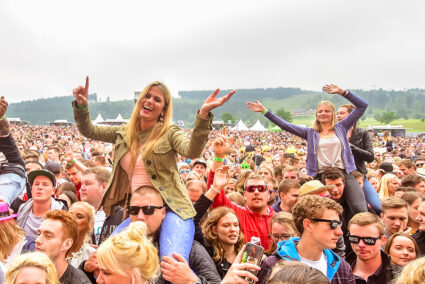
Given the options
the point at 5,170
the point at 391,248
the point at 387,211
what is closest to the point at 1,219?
the point at 5,170

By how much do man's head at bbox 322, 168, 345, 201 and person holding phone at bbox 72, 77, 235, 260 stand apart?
1.96 meters

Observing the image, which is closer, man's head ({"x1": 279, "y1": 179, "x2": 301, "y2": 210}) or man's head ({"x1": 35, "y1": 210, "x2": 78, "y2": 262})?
man's head ({"x1": 35, "y1": 210, "x2": 78, "y2": 262})

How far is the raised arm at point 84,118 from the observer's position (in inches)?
123

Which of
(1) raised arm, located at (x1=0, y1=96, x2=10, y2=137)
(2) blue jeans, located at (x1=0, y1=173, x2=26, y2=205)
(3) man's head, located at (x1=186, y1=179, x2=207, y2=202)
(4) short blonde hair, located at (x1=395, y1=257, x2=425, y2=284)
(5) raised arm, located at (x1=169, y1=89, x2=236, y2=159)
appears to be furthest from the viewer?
(3) man's head, located at (x1=186, y1=179, x2=207, y2=202)

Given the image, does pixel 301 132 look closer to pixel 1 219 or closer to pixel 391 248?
pixel 391 248

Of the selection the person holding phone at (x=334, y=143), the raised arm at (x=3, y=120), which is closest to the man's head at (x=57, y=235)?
the raised arm at (x=3, y=120)

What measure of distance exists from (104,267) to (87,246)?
1261 mm

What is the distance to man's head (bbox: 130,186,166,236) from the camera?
286 centimetres

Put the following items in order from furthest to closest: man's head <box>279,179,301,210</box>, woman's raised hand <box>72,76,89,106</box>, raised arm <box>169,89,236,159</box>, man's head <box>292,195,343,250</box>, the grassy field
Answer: the grassy field → man's head <box>279,179,301,210</box> → woman's raised hand <box>72,76,89,106</box> → man's head <box>292,195,343,250</box> → raised arm <box>169,89,236,159</box>

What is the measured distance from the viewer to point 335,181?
4387 mm

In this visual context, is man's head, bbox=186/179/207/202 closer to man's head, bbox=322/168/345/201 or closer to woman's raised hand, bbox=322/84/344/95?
man's head, bbox=322/168/345/201

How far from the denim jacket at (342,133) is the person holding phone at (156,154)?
210cm

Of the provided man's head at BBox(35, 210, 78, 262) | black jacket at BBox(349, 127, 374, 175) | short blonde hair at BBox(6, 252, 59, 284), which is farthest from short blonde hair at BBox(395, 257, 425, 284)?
black jacket at BBox(349, 127, 374, 175)

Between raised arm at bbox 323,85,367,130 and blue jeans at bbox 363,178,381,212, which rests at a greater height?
raised arm at bbox 323,85,367,130
